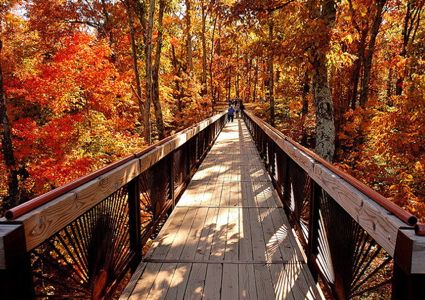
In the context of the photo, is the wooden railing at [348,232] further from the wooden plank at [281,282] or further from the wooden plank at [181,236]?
the wooden plank at [181,236]

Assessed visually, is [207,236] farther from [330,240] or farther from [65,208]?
[65,208]

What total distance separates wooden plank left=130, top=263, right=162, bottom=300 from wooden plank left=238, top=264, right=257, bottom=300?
2.79ft

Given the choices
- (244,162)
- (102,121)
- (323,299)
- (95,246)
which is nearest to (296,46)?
(244,162)

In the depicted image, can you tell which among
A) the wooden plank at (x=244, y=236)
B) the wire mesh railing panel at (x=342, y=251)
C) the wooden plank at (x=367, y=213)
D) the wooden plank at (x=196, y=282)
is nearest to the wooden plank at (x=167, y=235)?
the wooden plank at (x=196, y=282)

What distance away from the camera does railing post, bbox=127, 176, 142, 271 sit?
11.4 feet

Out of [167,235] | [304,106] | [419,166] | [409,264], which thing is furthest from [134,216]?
[304,106]

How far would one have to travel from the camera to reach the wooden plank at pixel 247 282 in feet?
9.97

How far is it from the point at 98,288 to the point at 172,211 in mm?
2861

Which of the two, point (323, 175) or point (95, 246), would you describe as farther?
point (323, 175)

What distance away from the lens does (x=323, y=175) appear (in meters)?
2.96

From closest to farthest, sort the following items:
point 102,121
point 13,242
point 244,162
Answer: point 13,242
point 244,162
point 102,121

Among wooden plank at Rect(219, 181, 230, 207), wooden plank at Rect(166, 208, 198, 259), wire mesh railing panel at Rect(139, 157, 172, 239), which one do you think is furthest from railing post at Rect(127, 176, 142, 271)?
wooden plank at Rect(219, 181, 230, 207)

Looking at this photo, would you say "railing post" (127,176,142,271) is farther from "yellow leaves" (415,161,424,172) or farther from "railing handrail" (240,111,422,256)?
"yellow leaves" (415,161,424,172)

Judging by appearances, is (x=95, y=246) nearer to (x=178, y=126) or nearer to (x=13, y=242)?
(x=13, y=242)
